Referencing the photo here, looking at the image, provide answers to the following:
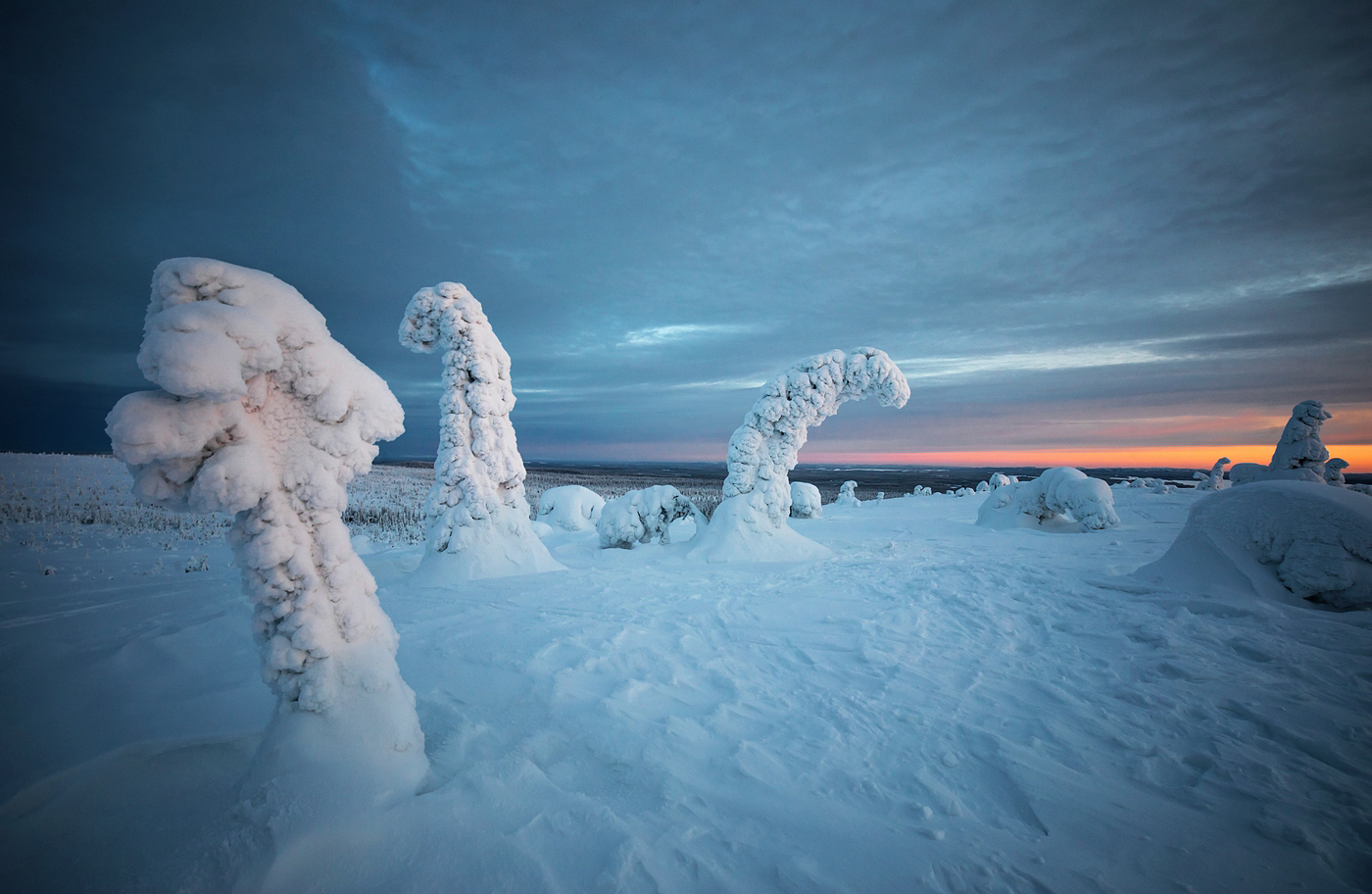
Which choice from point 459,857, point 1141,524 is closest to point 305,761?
point 459,857

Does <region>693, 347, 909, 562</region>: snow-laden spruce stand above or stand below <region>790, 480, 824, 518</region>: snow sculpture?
above

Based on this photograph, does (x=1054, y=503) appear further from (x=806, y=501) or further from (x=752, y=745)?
(x=752, y=745)

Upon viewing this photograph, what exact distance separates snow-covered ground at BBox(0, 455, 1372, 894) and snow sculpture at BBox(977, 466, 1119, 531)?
27.1 ft

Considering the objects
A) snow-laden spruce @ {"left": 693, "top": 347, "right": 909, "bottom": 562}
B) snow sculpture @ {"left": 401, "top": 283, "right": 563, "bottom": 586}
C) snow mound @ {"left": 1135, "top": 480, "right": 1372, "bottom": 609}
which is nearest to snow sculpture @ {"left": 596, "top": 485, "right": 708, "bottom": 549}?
snow-laden spruce @ {"left": 693, "top": 347, "right": 909, "bottom": 562}

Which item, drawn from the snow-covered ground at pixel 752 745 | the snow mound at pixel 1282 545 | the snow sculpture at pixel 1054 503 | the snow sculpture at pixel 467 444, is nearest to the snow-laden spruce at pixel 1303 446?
the snow sculpture at pixel 1054 503

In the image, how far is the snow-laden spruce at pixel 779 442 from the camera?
34.9 ft

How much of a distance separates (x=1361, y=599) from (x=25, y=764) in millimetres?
13188

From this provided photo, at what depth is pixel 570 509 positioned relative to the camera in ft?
56.5

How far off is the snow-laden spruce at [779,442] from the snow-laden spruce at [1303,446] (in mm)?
10656

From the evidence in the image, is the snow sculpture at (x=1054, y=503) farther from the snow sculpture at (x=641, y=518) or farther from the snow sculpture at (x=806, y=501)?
the snow sculpture at (x=641, y=518)

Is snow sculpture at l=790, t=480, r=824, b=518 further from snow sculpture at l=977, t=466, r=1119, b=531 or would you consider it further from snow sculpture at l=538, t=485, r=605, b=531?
snow sculpture at l=538, t=485, r=605, b=531

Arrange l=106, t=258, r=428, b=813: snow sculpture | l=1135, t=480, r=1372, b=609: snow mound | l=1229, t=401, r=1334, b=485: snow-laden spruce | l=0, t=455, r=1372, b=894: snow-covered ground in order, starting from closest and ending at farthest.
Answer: l=106, t=258, r=428, b=813: snow sculpture < l=0, t=455, r=1372, b=894: snow-covered ground < l=1135, t=480, r=1372, b=609: snow mound < l=1229, t=401, r=1334, b=485: snow-laden spruce

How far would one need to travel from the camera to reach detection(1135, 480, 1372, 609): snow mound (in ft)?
19.5

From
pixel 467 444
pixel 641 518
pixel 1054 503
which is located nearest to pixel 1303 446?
pixel 1054 503
